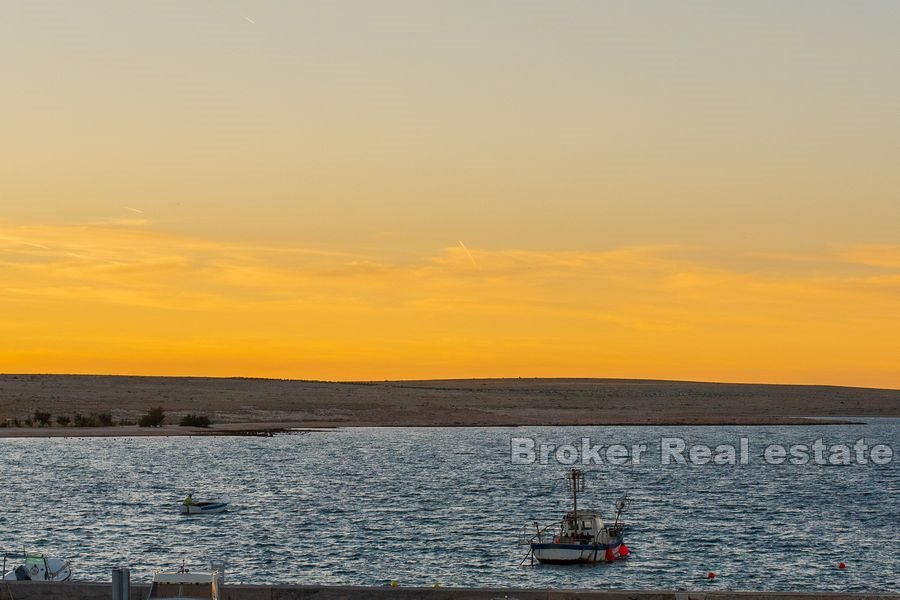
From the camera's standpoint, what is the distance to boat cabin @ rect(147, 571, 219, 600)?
31.0 m

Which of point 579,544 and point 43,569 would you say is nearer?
point 43,569

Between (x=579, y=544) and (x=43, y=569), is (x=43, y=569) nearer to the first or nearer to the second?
(x=43, y=569)

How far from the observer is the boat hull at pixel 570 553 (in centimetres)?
6881

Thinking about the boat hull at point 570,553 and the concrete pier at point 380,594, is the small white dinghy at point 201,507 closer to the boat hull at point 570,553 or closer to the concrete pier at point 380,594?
the boat hull at point 570,553

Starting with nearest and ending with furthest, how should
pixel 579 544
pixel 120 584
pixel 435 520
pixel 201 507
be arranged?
pixel 120 584, pixel 579 544, pixel 435 520, pixel 201 507

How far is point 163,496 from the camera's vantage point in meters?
112

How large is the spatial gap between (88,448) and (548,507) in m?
104

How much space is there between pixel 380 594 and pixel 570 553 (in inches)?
1382

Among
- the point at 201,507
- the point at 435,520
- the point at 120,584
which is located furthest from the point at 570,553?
the point at 120,584

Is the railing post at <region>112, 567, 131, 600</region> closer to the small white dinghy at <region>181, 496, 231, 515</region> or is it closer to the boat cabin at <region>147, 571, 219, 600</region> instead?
the boat cabin at <region>147, 571, 219, 600</region>

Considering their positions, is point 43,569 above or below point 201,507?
above

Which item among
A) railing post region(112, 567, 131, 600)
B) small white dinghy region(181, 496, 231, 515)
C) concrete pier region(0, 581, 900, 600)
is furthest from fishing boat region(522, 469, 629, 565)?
railing post region(112, 567, 131, 600)

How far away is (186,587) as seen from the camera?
31094mm

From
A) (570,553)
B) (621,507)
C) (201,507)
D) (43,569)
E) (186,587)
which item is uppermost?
(186,587)
